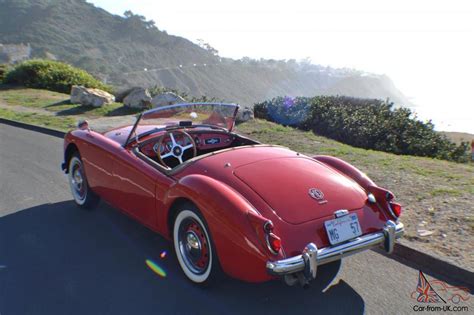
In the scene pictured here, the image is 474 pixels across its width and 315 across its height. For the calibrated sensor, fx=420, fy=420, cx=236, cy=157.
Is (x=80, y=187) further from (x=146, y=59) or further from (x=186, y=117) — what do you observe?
(x=146, y=59)

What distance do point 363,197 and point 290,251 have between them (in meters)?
0.98

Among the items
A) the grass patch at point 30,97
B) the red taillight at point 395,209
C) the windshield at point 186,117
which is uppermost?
the windshield at point 186,117

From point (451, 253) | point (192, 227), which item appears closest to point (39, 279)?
point (192, 227)

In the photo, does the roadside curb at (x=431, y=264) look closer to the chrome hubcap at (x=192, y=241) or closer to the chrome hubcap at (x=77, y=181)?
the chrome hubcap at (x=192, y=241)

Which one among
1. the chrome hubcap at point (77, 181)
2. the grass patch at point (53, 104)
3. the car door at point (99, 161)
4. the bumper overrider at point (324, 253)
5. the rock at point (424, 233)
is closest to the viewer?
the bumper overrider at point (324, 253)

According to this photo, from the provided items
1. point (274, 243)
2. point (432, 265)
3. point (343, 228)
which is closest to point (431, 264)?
point (432, 265)

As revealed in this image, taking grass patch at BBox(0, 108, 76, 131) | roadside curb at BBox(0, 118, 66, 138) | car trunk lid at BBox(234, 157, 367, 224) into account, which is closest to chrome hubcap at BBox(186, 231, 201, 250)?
car trunk lid at BBox(234, 157, 367, 224)

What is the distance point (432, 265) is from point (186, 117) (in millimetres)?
2805

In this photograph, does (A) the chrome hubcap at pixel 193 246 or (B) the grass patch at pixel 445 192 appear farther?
(B) the grass patch at pixel 445 192

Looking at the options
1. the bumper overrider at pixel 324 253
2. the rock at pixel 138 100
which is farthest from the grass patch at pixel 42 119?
the bumper overrider at pixel 324 253

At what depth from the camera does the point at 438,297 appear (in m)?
3.21

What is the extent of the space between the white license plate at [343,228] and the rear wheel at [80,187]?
295 cm

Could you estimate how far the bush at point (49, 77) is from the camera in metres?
18.9

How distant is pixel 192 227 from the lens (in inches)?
132
